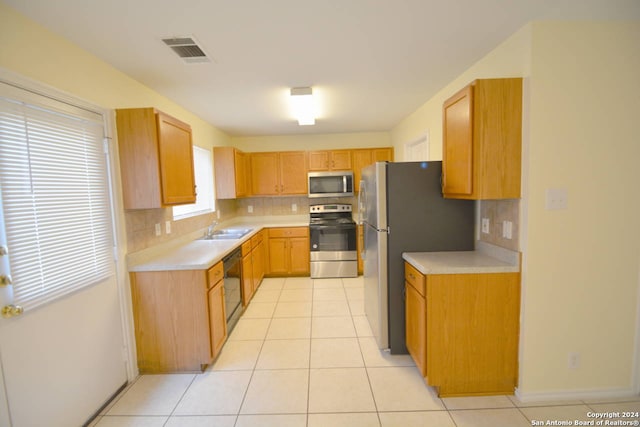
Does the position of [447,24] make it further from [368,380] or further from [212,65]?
[368,380]

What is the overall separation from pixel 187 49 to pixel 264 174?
9.63 feet

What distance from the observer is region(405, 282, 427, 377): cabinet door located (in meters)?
1.94

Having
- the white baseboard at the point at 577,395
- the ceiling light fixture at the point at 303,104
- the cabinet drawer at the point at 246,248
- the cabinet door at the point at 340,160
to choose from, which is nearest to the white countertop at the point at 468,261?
the white baseboard at the point at 577,395

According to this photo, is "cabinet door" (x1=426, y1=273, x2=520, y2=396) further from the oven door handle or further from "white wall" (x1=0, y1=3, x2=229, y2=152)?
"white wall" (x1=0, y1=3, x2=229, y2=152)

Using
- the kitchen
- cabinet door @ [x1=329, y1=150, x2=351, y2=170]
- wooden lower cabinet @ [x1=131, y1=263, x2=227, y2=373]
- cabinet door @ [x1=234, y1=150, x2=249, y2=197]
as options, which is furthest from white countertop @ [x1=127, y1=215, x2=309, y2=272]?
cabinet door @ [x1=329, y1=150, x2=351, y2=170]

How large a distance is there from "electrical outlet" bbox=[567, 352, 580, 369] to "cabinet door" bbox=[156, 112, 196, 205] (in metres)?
3.10

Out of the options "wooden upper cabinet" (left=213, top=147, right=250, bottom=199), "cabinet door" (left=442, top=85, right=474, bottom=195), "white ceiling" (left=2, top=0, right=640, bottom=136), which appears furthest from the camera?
"wooden upper cabinet" (left=213, top=147, right=250, bottom=199)

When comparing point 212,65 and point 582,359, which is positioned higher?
point 212,65

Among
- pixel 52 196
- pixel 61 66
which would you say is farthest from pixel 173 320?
pixel 61 66

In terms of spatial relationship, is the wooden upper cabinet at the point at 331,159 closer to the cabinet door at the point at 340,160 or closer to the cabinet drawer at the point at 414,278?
the cabinet door at the point at 340,160

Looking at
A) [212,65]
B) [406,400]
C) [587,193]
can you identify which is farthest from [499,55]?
[406,400]

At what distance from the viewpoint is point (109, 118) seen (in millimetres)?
2062

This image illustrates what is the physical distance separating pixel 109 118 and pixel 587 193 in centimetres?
332

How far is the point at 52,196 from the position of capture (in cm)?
161
